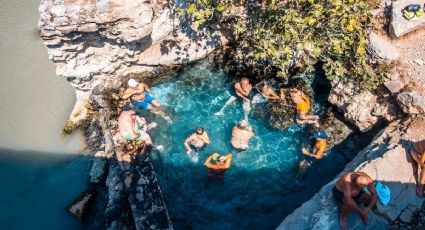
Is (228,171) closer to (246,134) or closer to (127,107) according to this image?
(246,134)

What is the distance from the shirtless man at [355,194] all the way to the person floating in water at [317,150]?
226 cm

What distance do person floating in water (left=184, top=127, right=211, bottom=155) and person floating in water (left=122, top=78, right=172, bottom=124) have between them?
1.09 m

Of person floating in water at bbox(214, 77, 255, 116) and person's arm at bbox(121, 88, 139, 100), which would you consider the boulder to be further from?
person's arm at bbox(121, 88, 139, 100)

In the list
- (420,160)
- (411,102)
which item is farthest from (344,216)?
(411,102)

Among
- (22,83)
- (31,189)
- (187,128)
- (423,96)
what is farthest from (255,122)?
(22,83)

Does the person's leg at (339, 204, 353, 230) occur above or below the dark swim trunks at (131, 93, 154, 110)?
below

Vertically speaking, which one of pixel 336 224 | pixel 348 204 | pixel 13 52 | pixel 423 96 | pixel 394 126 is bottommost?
pixel 336 224

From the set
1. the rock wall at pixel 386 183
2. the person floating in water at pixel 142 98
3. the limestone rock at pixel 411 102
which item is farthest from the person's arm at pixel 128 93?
the limestone rock at pixel 411 102

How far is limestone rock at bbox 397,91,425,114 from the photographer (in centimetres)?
955

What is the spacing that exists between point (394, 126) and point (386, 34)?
2.81 m

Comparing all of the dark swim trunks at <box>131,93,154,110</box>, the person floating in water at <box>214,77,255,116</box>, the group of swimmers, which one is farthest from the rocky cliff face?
the person floating in water at <box>214,77,255,116</box>

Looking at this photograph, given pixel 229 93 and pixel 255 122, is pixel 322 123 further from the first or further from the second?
pixel 229 93

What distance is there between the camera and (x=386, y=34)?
10609mm

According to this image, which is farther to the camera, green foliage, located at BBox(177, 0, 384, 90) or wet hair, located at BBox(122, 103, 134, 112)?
wet hair, located at BBox(122, 103, 134, 112)
